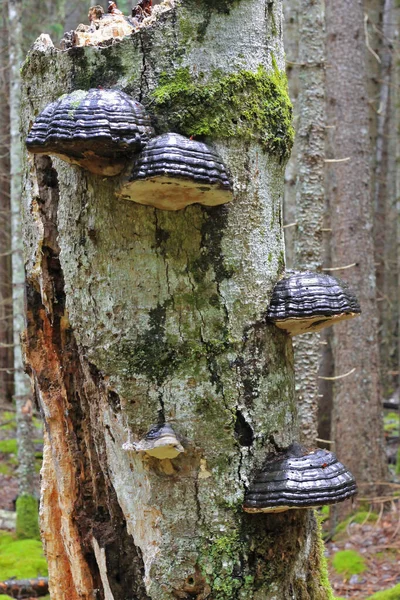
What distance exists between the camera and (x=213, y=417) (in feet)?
6.86

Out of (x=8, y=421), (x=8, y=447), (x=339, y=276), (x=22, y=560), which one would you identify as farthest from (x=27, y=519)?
(x=8, y=421)

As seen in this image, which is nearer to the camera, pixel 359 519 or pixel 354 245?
pixel 359 519

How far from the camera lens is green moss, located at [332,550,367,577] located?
7.19m

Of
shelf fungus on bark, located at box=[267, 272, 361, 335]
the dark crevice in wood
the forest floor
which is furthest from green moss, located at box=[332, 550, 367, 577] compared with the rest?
shelf fungus on bark, located at box=[267, 272, 361, 335]

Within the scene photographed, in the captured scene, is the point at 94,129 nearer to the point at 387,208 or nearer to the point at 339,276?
the point at 339,276

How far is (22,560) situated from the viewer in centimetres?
770

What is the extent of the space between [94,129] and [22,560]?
7.27 meters

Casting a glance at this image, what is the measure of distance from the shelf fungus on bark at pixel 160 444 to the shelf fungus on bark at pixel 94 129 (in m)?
0.89

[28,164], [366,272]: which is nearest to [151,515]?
[28,164]

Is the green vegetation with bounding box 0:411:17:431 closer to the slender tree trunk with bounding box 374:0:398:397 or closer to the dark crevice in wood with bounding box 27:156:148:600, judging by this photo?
the slender tree trunk with bounding box 374:0:398:397

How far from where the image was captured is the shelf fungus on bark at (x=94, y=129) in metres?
1.85

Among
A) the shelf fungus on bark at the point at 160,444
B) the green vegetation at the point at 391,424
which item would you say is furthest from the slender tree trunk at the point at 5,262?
the shelf fungus on bark at the point at 160,444

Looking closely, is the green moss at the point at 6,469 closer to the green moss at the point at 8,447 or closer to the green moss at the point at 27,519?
the green moss at the point at 8,447

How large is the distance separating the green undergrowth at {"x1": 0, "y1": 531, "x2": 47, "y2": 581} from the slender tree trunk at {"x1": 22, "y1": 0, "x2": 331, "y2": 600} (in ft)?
19.0
